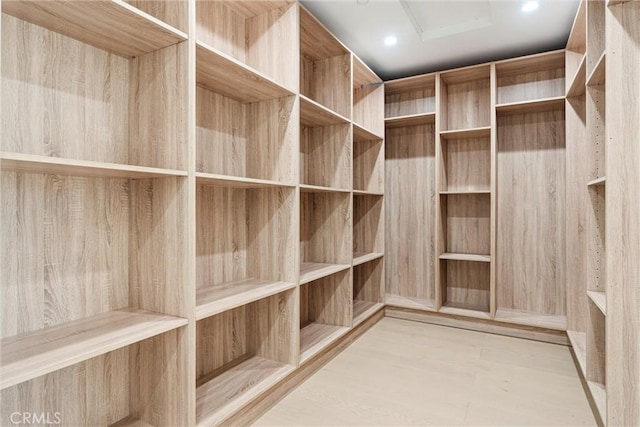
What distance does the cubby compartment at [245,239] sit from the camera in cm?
204

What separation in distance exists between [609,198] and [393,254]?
2.39m

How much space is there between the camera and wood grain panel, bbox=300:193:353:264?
285 cm

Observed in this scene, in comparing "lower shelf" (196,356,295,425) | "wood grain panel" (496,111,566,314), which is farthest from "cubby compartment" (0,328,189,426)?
"wood grain panel" (496,111,566,314)

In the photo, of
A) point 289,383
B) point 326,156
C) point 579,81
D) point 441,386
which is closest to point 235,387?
point 289,383

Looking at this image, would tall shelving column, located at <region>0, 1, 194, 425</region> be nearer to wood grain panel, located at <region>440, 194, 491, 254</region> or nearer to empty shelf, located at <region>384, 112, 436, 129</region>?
empty shelf, located at <region>384, 112, 436, 129</region>

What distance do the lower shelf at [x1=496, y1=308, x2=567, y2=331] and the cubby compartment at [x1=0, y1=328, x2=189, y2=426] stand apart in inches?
106

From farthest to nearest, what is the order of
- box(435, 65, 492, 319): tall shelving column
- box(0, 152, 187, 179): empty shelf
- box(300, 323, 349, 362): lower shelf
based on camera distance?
box(435, 65, 492, 319): tall shelving column
box(300, 323, 349, 362): lower shelf
box(0, 152, 187, 179): empty shelf

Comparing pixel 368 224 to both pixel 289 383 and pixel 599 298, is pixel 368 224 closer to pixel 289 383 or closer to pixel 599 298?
pixel 289 383

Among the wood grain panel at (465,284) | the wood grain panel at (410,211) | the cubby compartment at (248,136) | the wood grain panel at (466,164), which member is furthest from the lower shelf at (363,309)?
the cubby compartment at (248,136)

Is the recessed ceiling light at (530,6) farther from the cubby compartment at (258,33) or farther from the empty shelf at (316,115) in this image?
the cubby compartment at (258,33)

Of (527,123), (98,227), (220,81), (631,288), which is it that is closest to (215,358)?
(98,227)

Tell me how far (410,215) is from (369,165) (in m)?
0.69

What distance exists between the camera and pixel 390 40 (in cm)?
288

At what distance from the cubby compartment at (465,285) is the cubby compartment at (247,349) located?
5.82 feet
